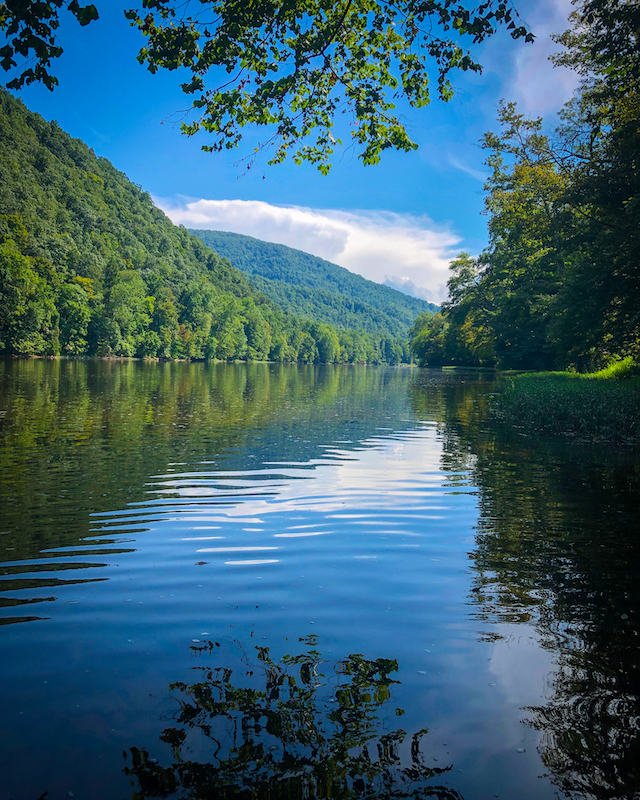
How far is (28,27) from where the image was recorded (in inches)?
266

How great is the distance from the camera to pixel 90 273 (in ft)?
300

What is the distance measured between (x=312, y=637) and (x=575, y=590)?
3362 millimetres

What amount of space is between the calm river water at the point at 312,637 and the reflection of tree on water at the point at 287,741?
0.04 feet

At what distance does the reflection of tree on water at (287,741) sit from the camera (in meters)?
3.01

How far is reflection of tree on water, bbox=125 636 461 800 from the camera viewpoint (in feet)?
9.86

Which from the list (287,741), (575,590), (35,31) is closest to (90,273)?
(35,31)

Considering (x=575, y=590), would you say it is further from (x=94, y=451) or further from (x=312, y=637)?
(x=94, y=451)

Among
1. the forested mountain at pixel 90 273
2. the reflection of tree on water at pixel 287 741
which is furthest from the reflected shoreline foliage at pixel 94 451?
the forested mountain at pixel 90 273

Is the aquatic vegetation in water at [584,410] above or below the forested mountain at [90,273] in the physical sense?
below

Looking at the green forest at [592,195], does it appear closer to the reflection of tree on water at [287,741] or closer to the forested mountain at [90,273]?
the reflection of tree on water at [287,741]

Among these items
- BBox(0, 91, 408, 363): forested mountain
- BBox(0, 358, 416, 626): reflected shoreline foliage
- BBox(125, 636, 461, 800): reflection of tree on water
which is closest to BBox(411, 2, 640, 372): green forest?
BBox(0, 358, 416, 626): reflected shoreline foliage

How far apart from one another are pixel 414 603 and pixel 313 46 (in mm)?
8913

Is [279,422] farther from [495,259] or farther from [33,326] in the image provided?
[33,326]

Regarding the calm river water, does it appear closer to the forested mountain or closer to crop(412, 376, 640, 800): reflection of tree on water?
crop(412, 376, 640, 800): reflection of tree on water
